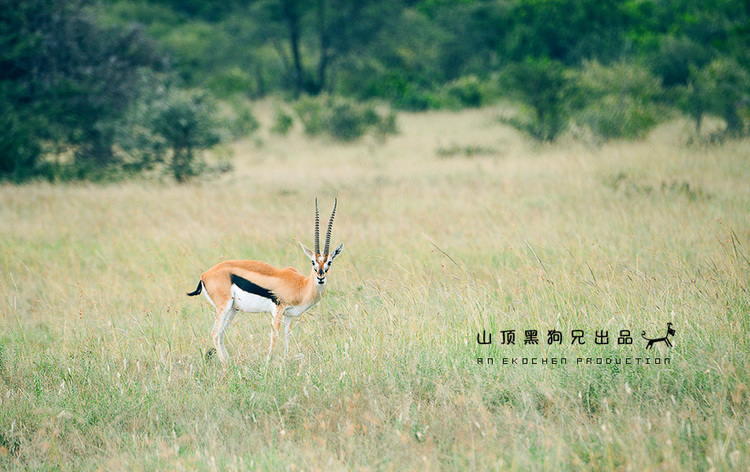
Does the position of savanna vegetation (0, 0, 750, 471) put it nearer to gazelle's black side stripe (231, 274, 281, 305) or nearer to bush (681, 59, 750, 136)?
bush (681, 59, 750, 136)

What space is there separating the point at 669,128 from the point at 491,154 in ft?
20.7

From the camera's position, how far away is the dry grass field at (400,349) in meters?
2.94

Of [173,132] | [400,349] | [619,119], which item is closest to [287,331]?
[400,349]

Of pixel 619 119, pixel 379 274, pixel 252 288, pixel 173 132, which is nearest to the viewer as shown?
pixel 252 288

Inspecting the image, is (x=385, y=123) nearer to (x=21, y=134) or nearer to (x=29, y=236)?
(x=21, y=134)

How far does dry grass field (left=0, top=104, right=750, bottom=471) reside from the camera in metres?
2.94

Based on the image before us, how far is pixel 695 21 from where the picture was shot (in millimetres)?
26625

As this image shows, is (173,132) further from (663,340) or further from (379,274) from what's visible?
(663,340)

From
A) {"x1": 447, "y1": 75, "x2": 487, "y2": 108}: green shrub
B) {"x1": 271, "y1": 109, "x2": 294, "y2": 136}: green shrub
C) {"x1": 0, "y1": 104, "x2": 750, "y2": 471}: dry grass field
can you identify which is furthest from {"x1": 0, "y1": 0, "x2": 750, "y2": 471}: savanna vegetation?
{"x1": 447, "y1": 75, "x2": 487, "y2": 108}: green shrub

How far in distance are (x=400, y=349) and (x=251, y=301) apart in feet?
3.55

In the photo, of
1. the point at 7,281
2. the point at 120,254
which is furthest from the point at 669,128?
the point at 7,281

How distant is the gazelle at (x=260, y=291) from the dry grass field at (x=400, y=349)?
10.2 inches

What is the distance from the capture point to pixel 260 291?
394cm

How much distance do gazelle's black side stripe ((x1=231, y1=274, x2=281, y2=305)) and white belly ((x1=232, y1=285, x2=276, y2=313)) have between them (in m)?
0.02
